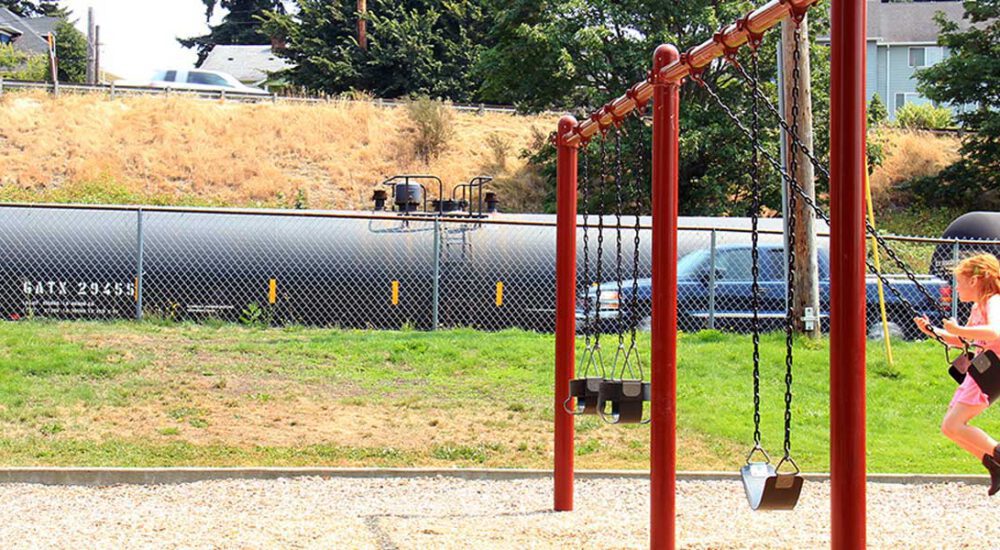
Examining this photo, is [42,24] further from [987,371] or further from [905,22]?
[987,371]

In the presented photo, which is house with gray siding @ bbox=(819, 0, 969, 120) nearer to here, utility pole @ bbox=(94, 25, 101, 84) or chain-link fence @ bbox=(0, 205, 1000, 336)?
utility pole @ bbox=(94, 25, 101, 84)

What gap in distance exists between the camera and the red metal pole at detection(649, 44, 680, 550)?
5.61m

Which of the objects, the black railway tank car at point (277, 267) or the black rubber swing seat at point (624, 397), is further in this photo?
the black railway tank car at point (277, 267)

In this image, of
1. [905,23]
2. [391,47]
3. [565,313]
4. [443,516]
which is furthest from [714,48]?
[905,23]

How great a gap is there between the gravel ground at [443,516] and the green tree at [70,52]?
202 feet

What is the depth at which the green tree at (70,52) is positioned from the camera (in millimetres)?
65062

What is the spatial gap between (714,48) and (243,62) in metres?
69.2

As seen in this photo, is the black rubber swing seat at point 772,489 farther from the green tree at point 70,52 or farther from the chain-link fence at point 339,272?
the green tree at point 70,52

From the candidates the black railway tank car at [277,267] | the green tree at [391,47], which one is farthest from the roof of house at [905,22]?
the black railway tank car at [277,267]

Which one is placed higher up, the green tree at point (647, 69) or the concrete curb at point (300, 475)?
the green tree at point (647, 69)

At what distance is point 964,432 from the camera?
6.23m

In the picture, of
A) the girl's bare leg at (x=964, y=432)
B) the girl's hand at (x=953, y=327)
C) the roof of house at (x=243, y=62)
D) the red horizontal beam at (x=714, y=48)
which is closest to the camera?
the red horizontal beam at (x=714, y=48)

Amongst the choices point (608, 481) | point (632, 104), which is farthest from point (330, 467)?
point (632, 104)

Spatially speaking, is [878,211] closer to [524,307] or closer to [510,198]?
[510,198]
